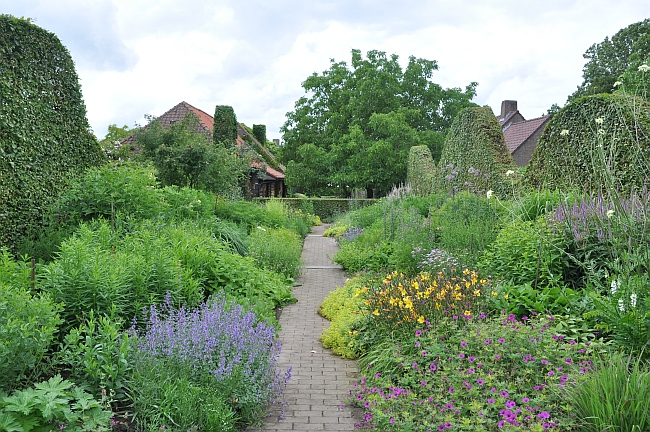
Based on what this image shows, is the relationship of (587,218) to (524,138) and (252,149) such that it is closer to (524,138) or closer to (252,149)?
(252,149)

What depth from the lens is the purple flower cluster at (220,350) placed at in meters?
3.53

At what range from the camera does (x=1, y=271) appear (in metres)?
4.22

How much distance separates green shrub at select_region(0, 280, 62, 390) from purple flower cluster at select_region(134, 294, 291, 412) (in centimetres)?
61

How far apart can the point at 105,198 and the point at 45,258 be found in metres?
1.32

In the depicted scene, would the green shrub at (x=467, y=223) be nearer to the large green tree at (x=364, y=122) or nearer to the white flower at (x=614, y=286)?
the white flower at (x=614, y=286)

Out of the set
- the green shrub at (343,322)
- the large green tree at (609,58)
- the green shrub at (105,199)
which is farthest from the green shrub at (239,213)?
Answer: the large green tree at (609,58)

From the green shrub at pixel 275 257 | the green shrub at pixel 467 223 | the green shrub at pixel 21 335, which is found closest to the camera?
the green shrub at pixel 21 335

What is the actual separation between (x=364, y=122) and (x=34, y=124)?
70.6 ft

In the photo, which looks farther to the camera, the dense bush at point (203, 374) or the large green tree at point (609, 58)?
the large green tree at point (609, 58)

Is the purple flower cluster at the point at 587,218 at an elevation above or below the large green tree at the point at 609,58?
below

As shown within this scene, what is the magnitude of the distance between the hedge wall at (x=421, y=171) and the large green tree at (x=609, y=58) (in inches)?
675

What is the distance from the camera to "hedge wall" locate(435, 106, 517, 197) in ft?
39.9

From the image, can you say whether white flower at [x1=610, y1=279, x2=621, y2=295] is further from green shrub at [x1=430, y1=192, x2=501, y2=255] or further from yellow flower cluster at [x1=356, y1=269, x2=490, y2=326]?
green shrub at [x1=430, y1=192, x2=501, y2=255]

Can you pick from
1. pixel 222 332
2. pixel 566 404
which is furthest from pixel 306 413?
pixel 566 404
